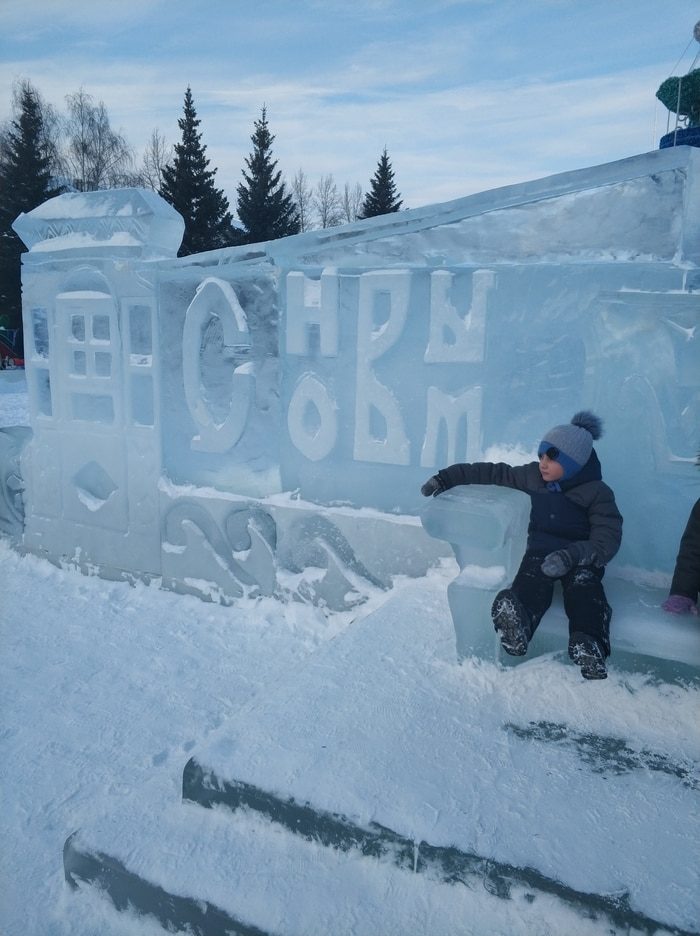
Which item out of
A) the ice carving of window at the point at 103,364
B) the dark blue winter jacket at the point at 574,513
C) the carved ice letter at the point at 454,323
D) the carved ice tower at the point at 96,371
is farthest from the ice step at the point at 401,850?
the ice carving of window at the point at 103,364

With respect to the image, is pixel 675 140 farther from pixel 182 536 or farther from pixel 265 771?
pixel 265 771

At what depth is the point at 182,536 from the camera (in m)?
4.75

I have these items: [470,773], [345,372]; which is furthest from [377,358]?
[470,773]

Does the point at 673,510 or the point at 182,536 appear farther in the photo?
the point at 182,536

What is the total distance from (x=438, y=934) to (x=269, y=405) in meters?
3.14

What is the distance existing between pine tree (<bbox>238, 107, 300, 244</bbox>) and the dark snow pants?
2026 cm

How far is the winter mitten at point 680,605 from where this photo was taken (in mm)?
2543

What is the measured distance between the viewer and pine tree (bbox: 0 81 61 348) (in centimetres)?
1841

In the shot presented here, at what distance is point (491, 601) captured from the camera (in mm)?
2564

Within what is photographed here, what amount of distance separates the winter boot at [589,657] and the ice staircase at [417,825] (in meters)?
0.14

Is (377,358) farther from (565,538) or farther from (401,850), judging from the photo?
(401,850)

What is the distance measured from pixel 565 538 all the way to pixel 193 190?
766 inches

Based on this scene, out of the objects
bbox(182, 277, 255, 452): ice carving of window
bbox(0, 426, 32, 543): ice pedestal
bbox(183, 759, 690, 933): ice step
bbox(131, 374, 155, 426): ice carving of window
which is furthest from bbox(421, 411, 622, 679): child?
bbox(0, 426, 32, 543): ice pedestal

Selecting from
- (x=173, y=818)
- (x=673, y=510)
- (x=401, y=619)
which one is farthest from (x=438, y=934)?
(x=673, y=510)
